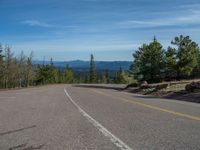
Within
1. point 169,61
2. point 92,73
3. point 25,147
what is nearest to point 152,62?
point 169,61

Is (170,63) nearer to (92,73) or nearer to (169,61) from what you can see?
(169,61)

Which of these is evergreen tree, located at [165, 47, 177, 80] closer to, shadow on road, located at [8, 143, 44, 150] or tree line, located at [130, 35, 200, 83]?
tree line, located at [130, 35, 200, 83]

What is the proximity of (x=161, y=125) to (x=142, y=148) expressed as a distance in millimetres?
3353

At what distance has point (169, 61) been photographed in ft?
244

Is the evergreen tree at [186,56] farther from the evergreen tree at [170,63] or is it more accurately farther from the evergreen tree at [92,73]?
the evergreen tree at [92,73]

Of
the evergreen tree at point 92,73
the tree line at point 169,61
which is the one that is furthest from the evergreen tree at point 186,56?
the evergreen tree at point 92,73

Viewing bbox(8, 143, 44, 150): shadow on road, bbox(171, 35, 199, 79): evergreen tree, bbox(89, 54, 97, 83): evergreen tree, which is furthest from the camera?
bbox(89, 54, 97, 83): evergreen tree

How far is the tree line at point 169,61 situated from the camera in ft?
240

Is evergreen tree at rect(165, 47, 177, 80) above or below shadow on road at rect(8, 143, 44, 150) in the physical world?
above

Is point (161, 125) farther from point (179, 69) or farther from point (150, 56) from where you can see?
point (150, 56)

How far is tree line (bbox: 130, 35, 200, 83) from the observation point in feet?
240

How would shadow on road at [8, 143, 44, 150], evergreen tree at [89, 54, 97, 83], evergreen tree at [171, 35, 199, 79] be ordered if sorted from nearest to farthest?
shadow on road at [8, 143, 44, 150]
evergreen tree at [171, 35, 199, 79]
evergreen tree at [89, 54, 97, 83]

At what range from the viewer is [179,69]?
73250 mm

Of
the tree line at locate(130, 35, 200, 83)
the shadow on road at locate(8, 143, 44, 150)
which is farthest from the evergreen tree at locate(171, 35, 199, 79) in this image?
the shadow on road at locate(8, 143, 44, 150)
